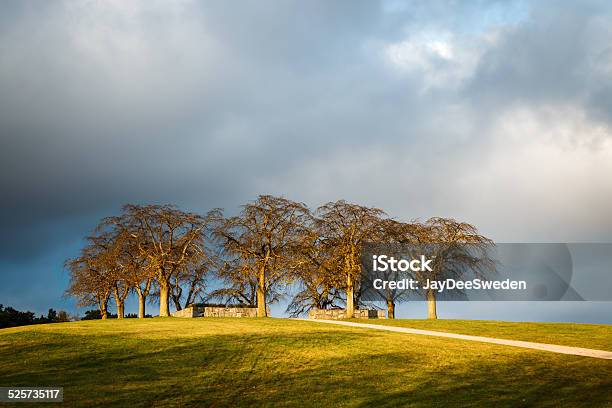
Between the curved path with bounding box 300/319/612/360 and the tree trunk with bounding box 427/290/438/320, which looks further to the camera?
the tree trunk with bounding box 427/290/438/320

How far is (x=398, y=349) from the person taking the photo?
26.1 meters

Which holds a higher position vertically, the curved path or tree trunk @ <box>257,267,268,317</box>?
tree trunk @ <box>257,267,268,317</box>

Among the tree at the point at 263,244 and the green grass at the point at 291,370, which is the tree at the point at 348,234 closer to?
the tree at the point at 263,244

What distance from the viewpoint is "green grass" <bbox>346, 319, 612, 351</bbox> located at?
3083cm

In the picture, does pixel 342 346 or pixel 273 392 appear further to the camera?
pixel 342 346

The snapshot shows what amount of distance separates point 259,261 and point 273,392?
34701mm

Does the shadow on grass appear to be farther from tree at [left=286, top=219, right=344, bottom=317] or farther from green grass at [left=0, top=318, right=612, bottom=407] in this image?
tree at [left=286, top=219, right=344, bottom=317]

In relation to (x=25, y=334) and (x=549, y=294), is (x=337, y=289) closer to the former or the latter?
(x=549, y=294)

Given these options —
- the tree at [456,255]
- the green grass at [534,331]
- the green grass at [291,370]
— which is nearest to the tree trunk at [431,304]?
the tree at [456,255]

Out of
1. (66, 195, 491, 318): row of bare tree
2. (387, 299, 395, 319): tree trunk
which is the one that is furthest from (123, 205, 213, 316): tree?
(387, 299, 395, 319): tree trunk

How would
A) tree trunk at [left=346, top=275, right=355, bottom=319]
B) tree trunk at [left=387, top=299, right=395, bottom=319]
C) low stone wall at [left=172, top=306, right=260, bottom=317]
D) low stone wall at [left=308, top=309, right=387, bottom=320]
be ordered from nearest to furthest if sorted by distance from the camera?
tree trunk at [left=346, top=275, right=355, bottom=319], low stone wall at [left=308, top=309, right=387, bottom=320], low stone wall at [left=172, top=306, right=260, bottom=317], tree trunk at [left=387, top=299, right=395, bottom=319]

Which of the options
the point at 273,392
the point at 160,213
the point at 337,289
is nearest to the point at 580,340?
the point at 273,392

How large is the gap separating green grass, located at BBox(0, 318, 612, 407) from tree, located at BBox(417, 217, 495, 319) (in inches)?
1034

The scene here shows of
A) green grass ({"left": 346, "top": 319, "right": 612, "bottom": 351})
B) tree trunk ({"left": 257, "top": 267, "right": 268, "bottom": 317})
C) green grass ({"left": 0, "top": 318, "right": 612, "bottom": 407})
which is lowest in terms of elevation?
green grass ({"left": 346, "top": 319, "right": 612, "bottom": 351})
